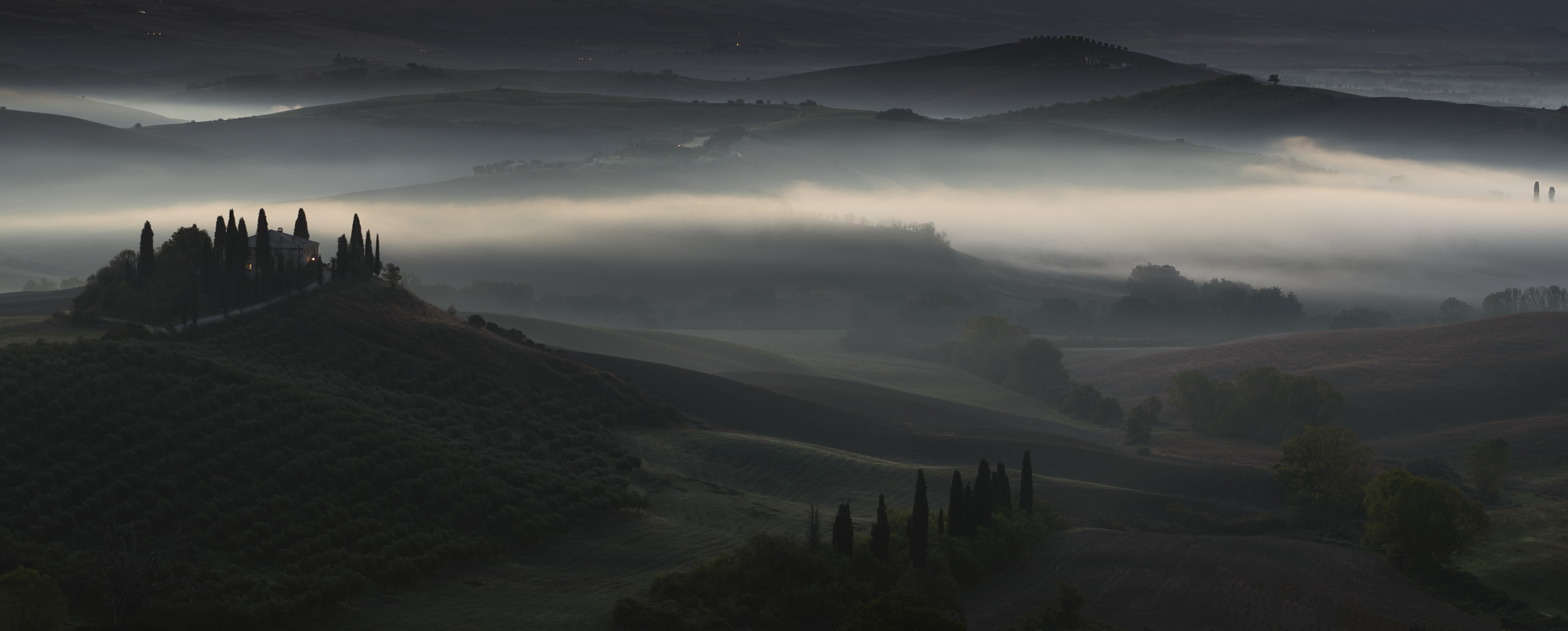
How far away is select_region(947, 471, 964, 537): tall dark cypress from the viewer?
5800 centimetres

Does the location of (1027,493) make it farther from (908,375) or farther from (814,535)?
(908,375)

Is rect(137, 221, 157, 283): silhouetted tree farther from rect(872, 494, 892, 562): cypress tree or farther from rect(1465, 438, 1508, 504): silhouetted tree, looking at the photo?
rect(1465, 438, 1508, 504): silhouetted tree

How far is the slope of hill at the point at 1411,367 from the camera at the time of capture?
388 feet

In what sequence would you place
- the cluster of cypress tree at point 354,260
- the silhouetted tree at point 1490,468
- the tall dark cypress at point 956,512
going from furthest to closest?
1. the cluster of cypress tree at point 354,260
2. the silhouetted tree at point 1490,468
3. the tall dark cypress at point 956,512

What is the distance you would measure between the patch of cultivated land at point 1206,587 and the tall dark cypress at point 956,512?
3.16m

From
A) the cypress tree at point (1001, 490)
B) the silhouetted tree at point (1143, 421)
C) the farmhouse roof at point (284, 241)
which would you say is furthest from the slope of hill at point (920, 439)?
the farmhouse roof at point (284, 241)

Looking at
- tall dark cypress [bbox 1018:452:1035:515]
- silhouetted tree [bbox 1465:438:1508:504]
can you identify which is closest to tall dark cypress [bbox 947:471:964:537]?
tall dark cypress [bbox 1018:452:1035:515]

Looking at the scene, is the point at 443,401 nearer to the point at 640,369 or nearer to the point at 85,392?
the point at 85,392

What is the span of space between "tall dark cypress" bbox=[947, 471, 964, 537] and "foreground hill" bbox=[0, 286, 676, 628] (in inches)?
675

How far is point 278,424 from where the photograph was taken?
2297 inches

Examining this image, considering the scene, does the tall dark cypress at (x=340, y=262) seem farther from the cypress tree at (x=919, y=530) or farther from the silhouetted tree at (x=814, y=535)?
the cypress tree at (x=919, y=530)

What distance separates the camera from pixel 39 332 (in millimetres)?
73688

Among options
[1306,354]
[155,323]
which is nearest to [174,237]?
[155,323]

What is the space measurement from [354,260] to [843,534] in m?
56.4
